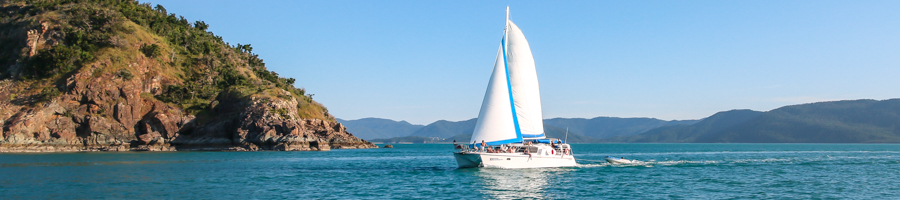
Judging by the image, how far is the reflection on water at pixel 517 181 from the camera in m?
31.4

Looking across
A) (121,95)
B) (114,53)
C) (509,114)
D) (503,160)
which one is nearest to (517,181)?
(503,160)

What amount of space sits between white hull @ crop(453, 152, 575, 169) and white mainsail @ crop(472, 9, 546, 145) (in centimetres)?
102

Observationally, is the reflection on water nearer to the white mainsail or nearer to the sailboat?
the sailboat

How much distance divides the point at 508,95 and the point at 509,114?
132 centimetres

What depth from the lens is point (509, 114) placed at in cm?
4288

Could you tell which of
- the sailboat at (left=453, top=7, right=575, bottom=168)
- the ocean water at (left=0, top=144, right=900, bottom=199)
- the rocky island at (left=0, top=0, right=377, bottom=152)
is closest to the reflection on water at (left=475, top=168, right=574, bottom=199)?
the ocean water at (left=0, top=144, right=900, bottom=199)

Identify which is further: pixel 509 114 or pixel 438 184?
pixel 509 114

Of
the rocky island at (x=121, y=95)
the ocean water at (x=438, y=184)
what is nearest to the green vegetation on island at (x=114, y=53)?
the rocky island at (x=121, y=95)

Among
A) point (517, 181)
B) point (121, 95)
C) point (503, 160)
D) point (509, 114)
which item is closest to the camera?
point (517, 181)

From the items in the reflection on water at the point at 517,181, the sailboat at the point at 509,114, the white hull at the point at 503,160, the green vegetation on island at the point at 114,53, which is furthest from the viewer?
the green vegetation on island at the point at 114,53

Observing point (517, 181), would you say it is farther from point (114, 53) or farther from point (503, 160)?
point (114, 53)

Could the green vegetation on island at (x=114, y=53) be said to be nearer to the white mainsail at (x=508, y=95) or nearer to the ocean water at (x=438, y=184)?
the ocean water at (x=438, y=184)

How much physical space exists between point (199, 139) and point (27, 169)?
53.4m

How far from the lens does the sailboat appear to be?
139 feet
